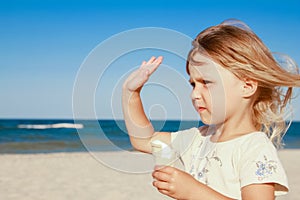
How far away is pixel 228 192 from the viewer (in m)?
1.84

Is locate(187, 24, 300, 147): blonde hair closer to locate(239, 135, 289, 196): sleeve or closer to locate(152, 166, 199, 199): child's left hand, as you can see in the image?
locate(239, 135, 289, 196): sleeve

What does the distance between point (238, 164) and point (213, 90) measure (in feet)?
1.09

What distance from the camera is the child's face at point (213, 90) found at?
1841 millimetres

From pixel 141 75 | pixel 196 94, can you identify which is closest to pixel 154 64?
pixel 141 75

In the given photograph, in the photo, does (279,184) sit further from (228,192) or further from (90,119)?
(90,119)

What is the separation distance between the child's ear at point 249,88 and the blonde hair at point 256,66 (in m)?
0.02

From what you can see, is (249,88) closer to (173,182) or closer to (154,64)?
(154,64)

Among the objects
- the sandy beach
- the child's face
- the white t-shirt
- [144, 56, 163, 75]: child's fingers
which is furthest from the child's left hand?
the sandy beach

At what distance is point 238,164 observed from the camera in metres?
1.84

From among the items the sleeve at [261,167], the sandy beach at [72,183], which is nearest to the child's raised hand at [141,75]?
the sleeve at [261,167]

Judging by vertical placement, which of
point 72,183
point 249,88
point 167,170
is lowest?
point 72,183

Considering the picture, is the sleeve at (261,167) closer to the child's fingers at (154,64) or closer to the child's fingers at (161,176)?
the child's fingers at (161,176)

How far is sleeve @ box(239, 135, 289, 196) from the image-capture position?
174 centimetres

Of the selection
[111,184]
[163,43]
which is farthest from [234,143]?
[111,184]
